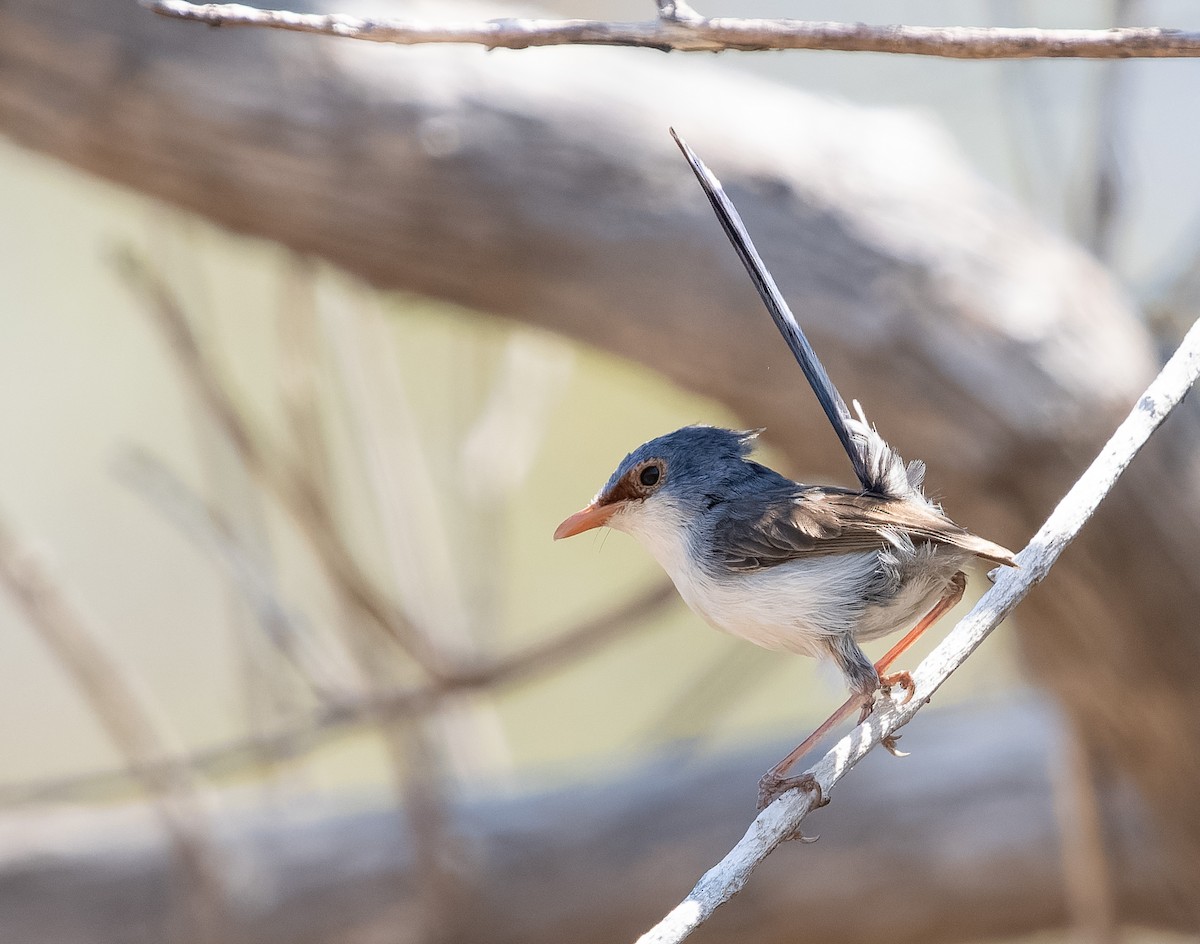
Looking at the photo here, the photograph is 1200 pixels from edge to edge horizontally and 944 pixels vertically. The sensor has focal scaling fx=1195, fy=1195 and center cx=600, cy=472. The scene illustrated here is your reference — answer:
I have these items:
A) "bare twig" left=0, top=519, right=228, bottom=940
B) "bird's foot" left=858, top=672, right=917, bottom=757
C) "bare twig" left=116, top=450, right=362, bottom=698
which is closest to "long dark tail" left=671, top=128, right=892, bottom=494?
"bird's foot" left=858, top=672, right=917, bottom=757

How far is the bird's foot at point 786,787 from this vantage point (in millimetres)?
1160

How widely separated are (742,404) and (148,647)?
542 centimetres

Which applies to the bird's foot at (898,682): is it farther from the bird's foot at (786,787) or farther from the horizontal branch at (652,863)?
the horizontal branch at (652,863)

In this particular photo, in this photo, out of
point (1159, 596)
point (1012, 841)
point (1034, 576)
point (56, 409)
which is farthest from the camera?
point (56, 409)

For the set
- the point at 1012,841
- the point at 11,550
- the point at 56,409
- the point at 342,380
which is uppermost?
the point at 56,409

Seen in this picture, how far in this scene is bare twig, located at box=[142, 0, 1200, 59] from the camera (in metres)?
1.10

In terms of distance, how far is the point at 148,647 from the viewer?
755 centimetres

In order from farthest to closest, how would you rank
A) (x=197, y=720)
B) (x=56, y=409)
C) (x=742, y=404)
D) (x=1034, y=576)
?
(x=197, y=720), (x=56, y=409), (x=742, y=404), (x=1034, y=576)

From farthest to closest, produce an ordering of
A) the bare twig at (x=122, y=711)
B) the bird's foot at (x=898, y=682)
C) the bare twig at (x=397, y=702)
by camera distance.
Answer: the bare twig at (x=122, y=711) → the bare twig at (x=397, y=702) → the bird's foot at (x=898, y=682)

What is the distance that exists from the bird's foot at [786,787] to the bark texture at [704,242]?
193 centimetres

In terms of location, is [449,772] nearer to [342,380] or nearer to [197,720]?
[342,380]

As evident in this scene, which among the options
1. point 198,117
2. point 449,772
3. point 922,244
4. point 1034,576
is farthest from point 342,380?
point 1034,576

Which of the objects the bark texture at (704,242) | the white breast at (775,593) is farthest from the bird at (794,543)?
the bark texture at (704,242)

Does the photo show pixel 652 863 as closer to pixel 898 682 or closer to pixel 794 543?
pixel 898 682
